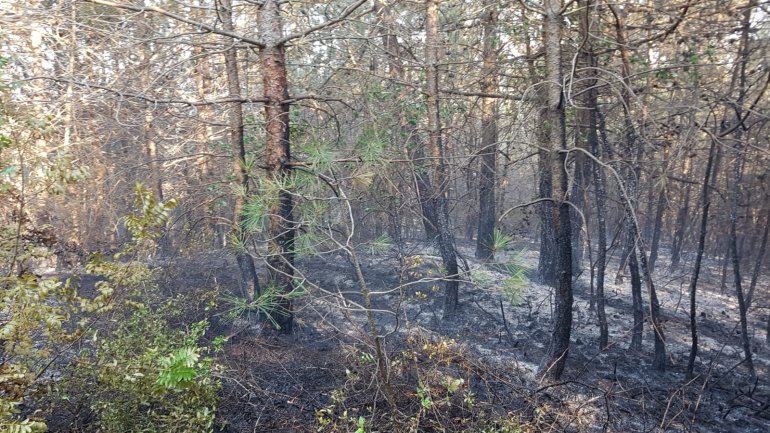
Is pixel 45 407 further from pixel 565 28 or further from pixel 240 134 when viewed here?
pixel 565 28

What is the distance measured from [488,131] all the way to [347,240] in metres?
7.86

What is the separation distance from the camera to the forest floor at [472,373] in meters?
4.00

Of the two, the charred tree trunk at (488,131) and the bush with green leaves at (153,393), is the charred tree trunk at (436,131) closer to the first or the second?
the charred tree trunk at (488,131)

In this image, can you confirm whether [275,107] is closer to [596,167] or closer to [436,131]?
[436,131]

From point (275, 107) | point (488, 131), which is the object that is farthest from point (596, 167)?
point (275, 107)

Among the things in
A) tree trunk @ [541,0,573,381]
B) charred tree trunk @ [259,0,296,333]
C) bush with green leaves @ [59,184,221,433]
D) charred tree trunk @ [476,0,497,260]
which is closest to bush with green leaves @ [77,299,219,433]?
bush with green leaves @ [59,184,221,433]

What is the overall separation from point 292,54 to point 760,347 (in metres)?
9.88

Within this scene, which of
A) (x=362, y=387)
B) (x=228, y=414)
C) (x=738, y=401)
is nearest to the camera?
(x=228, y=414)

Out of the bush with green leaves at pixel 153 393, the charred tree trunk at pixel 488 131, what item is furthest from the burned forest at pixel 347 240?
the charred tree trunk at pixel 488 131

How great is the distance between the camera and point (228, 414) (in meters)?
3.92

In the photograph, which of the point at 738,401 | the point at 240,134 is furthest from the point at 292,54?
the point at 738,401

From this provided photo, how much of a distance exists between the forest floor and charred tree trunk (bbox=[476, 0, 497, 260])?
4.13 feet

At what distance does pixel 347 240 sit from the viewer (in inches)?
150

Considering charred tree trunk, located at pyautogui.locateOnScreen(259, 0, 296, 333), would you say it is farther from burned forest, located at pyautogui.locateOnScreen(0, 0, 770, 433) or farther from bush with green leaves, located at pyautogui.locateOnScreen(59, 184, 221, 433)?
bush with green leaves, located at pyautogui.locateOnScreen(59, 184, 221, 433)
